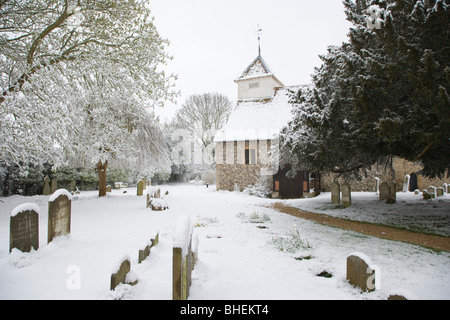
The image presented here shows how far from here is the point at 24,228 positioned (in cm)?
443

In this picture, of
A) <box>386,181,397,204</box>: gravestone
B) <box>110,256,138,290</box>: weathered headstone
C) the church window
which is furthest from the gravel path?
the church window

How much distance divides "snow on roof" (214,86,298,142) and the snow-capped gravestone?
1673 cm

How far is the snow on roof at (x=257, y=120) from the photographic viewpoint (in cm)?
2055

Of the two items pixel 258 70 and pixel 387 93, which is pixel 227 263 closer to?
pixel 387 93

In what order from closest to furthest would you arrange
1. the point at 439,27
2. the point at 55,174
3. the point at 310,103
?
the point at 439,27
the point at 310,103
the point at 55,174

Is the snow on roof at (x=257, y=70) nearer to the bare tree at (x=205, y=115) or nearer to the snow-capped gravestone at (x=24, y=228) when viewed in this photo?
the bare tree at (x=205, y=115)

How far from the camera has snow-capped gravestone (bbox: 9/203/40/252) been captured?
428cm

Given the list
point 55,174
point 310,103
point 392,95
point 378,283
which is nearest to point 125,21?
point 310,103

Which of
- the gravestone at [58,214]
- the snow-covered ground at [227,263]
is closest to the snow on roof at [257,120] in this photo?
the snow-covered ground at [227,263]

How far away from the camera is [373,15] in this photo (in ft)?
20.0

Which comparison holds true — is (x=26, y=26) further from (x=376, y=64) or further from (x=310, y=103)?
(x=376, y=64)

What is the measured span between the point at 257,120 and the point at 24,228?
1888cm

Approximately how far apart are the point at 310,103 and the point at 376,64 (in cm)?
257

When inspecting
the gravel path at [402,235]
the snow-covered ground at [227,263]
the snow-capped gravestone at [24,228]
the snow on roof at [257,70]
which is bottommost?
the gravel path at [402,235]
